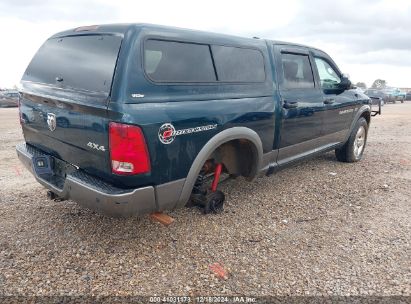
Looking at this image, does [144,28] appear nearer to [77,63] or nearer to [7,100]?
[77,63]

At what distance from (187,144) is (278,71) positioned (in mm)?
1762

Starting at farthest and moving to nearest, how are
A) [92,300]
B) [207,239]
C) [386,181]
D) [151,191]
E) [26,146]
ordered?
[386,181], [26,146], [207,239], [151,191], [92,300]

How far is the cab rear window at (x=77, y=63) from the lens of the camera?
9.31 ft

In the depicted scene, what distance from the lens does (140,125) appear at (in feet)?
8.78

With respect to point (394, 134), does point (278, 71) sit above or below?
above

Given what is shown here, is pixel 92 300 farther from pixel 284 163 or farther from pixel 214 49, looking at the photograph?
pixel 284 163

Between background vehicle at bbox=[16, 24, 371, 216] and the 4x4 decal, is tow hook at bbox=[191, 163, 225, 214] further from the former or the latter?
the 4x4 decal

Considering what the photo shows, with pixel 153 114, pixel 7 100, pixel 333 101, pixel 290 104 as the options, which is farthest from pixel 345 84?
pixel 7 100

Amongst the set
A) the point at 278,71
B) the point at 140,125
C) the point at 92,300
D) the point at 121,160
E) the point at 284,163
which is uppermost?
the point at 278,71

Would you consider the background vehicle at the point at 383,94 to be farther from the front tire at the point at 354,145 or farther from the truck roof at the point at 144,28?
the truck roof at the point at 144,28

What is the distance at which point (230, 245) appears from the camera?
11.0 ft

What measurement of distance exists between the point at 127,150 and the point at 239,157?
1683 millimetres

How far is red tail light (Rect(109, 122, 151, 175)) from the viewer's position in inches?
104

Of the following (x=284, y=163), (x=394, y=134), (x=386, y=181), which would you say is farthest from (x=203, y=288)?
(x=394, y=134)
